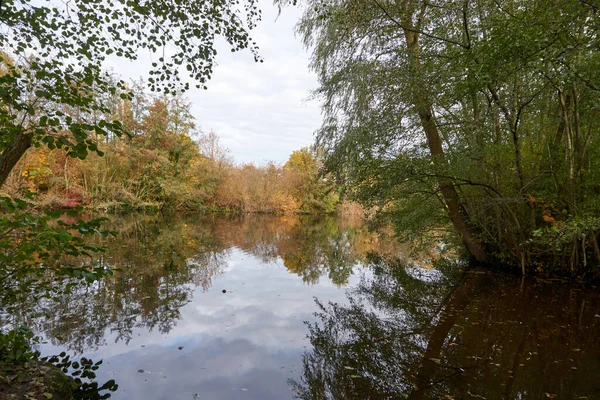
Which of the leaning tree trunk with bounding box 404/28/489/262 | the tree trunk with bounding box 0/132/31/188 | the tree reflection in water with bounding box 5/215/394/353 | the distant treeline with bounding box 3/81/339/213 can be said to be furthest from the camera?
the distant treeline with bounding box 3/81/339/213

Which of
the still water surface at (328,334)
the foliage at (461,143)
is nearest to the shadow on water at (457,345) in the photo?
the still water surface at (328,334)

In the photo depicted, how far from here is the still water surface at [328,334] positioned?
3.73 m

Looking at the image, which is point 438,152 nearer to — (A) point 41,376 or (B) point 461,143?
(B) point 461,143

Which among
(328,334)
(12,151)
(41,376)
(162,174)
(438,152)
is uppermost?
(162,174)

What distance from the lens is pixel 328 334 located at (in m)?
5.27

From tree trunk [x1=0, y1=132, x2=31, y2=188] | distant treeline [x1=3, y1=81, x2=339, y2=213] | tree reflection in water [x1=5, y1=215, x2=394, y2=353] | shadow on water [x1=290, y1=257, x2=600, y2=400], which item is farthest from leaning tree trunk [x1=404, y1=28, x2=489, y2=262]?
distant treeline [x1=3, y1=81, x2=339, y2=213]

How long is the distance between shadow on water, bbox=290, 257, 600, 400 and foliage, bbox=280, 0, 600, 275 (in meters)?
1.45

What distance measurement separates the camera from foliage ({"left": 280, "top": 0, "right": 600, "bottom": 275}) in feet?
21.4

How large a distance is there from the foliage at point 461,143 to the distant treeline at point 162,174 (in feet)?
36.0

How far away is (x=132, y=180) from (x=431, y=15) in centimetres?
2643

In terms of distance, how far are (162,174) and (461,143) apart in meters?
26.1

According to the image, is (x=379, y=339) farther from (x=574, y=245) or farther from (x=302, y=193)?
(x=302, y=193)

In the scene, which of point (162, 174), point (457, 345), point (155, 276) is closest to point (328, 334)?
point (457, 345)

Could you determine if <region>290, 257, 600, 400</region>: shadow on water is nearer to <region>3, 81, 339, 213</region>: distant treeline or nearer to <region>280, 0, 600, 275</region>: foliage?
<region>280, 0, 600, 275</region>: foliage
